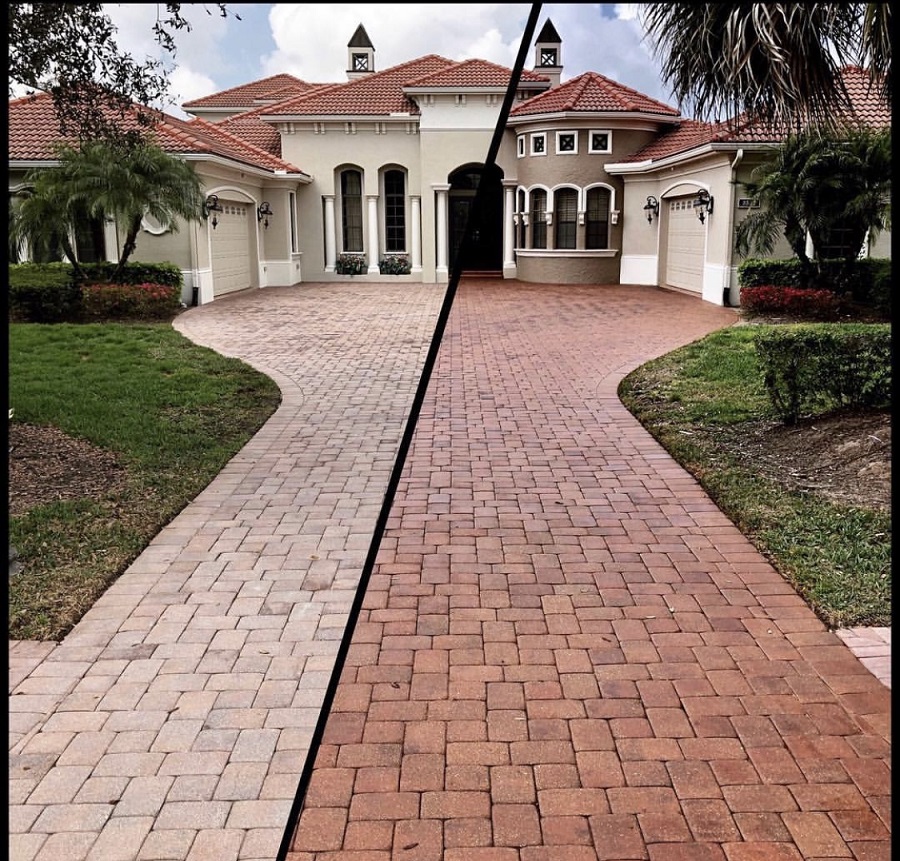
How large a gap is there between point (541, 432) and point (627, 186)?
59.6 ft

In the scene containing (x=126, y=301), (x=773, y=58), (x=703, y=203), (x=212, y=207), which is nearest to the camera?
(x=773, y=58)

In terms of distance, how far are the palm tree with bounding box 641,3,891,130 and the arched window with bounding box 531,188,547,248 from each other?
19.6 metres

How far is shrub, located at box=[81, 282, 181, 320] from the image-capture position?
1784 centimetres

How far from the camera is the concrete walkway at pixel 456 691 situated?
10.2 feet

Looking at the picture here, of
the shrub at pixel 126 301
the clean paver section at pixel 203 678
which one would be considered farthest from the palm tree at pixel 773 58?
the shrub at pixel 126 301

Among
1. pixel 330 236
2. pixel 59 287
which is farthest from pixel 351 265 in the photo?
pixel 59 287

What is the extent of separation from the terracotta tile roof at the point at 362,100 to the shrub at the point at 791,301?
1391 centimetres

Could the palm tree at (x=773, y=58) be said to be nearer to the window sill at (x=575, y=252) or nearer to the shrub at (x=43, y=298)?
the shrub at (x=43, y=298)

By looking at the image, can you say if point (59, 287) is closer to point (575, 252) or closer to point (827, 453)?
point (575, 252)

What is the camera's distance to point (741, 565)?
5.64 meters

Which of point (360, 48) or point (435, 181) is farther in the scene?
point (435, 181)

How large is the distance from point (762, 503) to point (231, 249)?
19792 millimetres

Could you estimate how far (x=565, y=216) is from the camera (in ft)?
87.9

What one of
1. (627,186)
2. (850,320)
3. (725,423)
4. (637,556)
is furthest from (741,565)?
(627,186)
